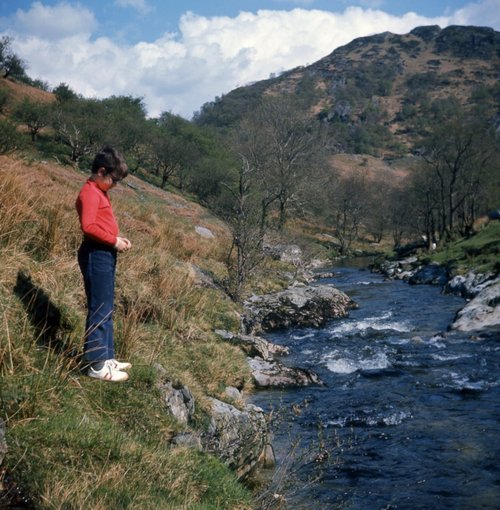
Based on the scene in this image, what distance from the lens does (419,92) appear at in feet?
523

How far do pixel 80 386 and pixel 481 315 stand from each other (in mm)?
13634

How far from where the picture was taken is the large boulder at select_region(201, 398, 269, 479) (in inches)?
198

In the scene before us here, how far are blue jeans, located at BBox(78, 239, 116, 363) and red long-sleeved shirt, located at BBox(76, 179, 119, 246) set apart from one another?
15 cm

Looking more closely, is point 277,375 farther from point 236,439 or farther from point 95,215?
point 95,215

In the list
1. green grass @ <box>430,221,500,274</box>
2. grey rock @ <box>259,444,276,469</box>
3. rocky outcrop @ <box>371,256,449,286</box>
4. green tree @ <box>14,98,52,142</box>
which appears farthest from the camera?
green tree @ <box>14,98,52,142</box>

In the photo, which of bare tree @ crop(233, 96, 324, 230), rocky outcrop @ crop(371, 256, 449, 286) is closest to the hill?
bare tree @ crop(233, 96, 324, 230)

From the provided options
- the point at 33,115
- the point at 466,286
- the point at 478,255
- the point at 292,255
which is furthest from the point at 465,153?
the point at 33,115

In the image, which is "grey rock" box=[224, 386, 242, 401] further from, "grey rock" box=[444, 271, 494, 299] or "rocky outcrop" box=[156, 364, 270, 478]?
"grey rock" box=[444, 271, 494, 299]

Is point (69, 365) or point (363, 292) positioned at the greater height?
point (69, 365)

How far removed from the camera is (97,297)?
4457 millimetres

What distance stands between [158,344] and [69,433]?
2700 mm

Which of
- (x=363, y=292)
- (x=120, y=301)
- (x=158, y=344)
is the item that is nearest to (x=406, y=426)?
(x=158, y=344)

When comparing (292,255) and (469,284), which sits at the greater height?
(292,255)

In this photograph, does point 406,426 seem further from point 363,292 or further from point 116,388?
point 363,292
